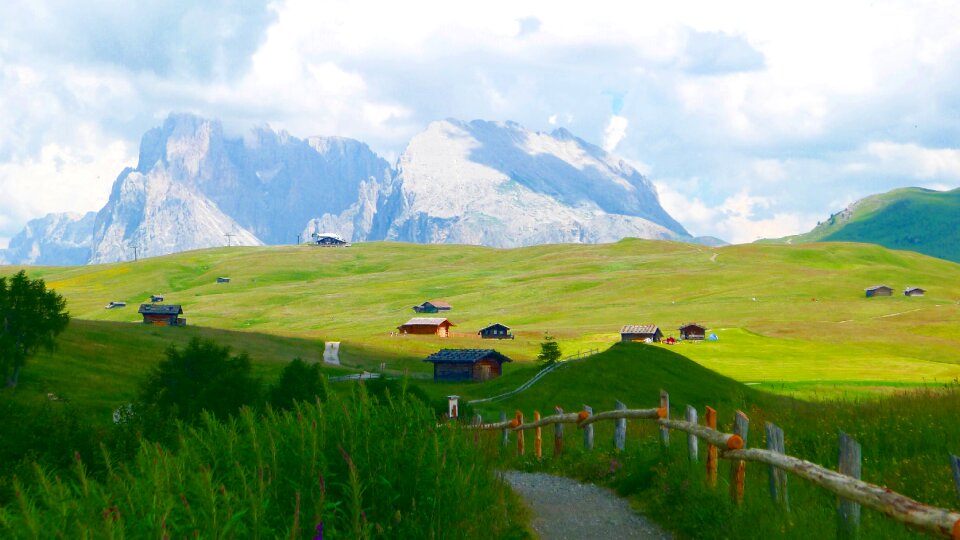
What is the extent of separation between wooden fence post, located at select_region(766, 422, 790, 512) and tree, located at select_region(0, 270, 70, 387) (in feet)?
214

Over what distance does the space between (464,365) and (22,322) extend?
4953cm

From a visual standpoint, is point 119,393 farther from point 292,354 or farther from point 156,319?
point 156,319

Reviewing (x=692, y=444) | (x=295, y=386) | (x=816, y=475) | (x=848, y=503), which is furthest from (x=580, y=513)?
(x=295, y=386)

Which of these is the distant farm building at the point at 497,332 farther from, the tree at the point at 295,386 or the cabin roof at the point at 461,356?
the tree at the point at 295,386

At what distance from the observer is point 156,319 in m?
164

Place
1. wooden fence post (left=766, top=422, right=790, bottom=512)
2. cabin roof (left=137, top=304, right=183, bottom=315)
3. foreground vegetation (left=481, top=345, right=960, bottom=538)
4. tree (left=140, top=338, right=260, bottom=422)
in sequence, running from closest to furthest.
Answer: foreground vegetation (left=481, top=345, right=960, bottom=538)
wooden fence post (left=766, top=422, right=790, bottom=512)
tree (left=140, top=338, right=260, bottom=422)
cabin roof (left=137, top=304, right=183, bottom=315)

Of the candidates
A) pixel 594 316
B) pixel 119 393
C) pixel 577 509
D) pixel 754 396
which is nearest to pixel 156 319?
pixel 594 316

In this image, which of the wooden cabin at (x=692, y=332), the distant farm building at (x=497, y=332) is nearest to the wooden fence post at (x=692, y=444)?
the wooden cabin at (x=692, y=332)

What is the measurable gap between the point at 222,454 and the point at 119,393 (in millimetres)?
67568

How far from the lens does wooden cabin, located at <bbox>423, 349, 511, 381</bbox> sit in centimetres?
10475

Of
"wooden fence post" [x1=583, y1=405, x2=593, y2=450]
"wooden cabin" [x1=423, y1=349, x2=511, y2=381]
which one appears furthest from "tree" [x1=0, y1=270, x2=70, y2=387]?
"wooden fence post" [x1=583, y1=405, x2=593, y2=450]

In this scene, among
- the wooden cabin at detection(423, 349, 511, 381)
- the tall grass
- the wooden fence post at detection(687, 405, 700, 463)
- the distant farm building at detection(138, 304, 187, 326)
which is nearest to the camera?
the tall grass

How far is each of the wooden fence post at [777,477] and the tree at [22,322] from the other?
65.2 meters

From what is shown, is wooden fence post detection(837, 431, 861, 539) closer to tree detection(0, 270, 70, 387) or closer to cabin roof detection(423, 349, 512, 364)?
tree detection(0, 270, 70, 387)
